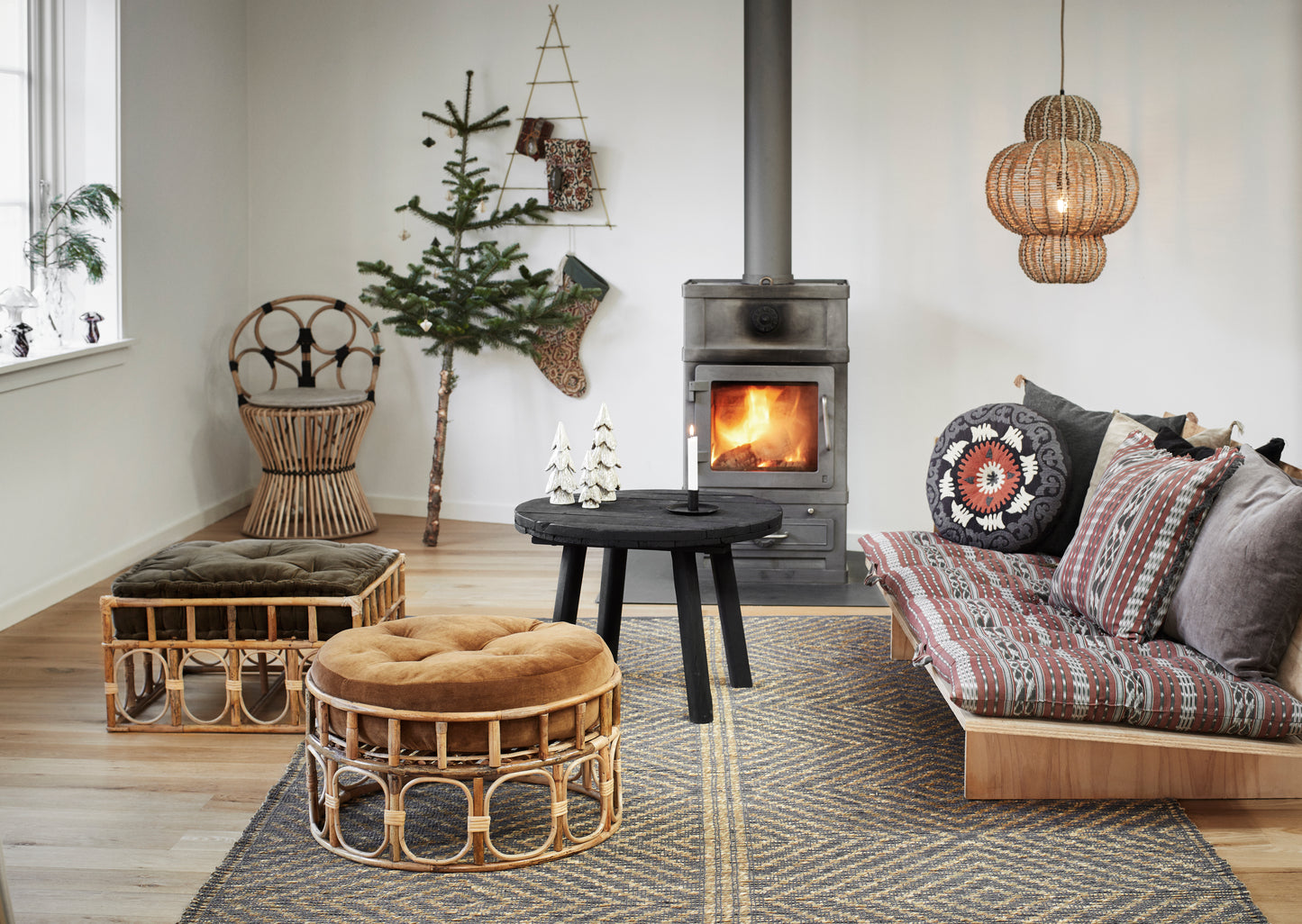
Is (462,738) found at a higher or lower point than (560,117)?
lower

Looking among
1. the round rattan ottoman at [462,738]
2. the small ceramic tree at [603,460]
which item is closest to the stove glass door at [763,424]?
the small ceramic tree at [603,460]

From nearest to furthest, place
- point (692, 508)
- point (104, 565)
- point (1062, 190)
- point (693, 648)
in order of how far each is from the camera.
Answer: point (693, 648)
point (692, 508)
point (1062, 190)
point (104, 565)

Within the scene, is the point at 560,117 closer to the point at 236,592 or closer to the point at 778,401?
the point at 778,401

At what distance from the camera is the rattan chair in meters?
5.08

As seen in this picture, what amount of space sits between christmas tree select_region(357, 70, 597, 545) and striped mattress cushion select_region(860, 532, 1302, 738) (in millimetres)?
2635

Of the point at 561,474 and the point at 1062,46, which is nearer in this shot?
the point at 561,474

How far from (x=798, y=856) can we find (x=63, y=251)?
3.34m

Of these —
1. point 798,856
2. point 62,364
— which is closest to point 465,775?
point 798,856

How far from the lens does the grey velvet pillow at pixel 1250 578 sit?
244 cm

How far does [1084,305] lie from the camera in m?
4.92

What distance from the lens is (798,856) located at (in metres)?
2.36

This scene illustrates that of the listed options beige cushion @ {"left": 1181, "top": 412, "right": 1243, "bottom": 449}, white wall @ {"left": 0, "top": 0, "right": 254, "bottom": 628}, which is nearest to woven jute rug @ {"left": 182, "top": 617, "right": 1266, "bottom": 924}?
beige cushion @ {"left": 1181, "top": 412, "right": 1243, "bottom": 449}

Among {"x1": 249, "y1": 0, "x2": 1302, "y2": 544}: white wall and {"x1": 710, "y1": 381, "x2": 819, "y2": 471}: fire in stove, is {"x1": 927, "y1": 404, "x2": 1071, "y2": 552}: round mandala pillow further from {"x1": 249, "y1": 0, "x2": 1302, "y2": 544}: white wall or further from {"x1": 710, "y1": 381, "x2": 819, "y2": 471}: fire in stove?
{"x1": 249, "y1": 0, "x2": 1302, "y2": 544}: white wall

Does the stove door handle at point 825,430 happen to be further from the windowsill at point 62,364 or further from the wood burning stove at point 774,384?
the windowsill at point 62,364
